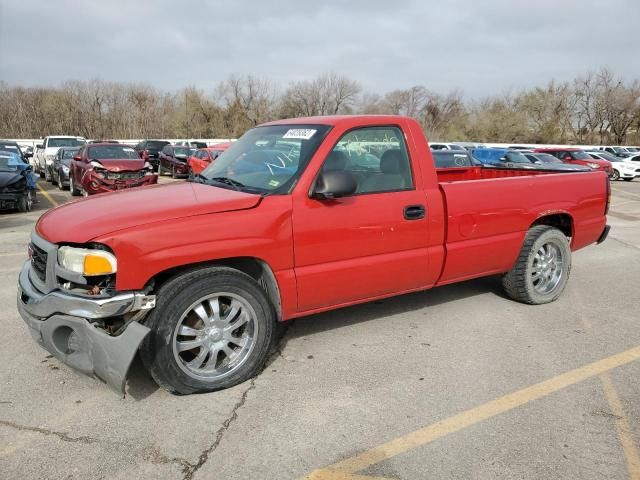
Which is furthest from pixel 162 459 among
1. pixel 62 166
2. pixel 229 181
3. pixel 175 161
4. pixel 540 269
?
pixel 175 161

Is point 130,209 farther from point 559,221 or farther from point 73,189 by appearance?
point 73,189

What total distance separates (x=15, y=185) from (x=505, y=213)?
11082mm

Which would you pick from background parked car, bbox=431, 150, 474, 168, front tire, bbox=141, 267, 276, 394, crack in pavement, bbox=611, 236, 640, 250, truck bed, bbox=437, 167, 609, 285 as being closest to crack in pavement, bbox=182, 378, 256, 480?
front tire, bbox=141, 267, 276, 394

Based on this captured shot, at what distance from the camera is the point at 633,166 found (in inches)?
1031

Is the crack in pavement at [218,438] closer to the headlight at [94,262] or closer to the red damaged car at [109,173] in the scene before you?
the headlight at [94,262]

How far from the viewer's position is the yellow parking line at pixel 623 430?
2662 millimetres

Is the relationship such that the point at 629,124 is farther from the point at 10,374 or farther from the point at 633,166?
the point at 10,374

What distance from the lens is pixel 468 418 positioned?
10.3 ft

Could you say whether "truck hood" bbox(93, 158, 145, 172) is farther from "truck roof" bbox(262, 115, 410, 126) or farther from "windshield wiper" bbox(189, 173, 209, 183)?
"truck roof" bbox(262, 115, 410, 126)

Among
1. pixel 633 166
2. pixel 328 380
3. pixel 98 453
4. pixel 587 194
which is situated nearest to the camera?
pixel 98 453

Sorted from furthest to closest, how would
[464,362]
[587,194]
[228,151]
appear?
[587,194] → [228,151] → [464,362]

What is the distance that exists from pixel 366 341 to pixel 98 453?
7.32 ft

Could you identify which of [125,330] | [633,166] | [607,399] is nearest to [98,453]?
[125,330]

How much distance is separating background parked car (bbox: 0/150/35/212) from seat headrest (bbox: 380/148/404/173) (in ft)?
34.0
